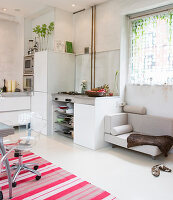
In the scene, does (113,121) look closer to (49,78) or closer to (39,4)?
(49,78)

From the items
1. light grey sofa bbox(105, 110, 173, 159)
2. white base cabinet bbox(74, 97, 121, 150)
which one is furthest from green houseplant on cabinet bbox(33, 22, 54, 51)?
light grey sofa bbox(105, 110, 173, 159)

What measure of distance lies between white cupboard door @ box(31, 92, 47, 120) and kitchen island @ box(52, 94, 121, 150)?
1002mm

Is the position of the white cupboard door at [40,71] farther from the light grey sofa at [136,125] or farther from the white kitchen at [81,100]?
the light grey sofa at [136,125]

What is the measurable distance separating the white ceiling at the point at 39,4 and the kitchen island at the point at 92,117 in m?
2.15

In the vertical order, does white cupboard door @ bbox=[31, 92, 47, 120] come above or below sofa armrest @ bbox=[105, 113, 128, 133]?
above

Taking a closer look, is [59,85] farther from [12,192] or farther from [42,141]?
[12,192]

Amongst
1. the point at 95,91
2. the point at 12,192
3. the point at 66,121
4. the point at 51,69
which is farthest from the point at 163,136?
the point at 51,69

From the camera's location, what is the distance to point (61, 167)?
10.2ft

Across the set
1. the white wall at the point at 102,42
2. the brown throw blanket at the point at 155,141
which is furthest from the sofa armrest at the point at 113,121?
the white wall at the point at 102,42

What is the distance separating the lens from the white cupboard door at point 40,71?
491 centimetres

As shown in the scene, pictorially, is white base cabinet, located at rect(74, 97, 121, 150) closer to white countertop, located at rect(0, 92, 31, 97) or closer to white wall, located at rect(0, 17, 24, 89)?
white countertop, located at rect(0, 92, 31, 97)

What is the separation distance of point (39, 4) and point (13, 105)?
8.23 feet

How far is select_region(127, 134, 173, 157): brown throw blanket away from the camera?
3.32 meters

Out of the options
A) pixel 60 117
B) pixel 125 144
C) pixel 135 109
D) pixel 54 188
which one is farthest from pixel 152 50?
pixel 54 188
